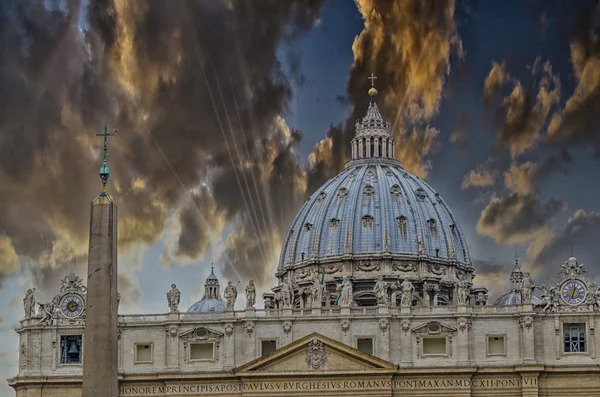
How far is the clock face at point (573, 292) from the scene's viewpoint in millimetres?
104625

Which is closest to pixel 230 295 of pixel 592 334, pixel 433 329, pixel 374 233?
pixel 433 329

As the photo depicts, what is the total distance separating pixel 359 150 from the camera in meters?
162

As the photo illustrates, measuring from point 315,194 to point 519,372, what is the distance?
59640 mm

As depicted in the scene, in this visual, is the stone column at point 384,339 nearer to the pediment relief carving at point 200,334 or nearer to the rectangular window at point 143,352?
the pediment relief carving at point 200,334

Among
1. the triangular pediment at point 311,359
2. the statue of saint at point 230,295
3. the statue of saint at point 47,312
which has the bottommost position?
the triangular pediment at point 311,359

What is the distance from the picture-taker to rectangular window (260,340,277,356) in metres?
108

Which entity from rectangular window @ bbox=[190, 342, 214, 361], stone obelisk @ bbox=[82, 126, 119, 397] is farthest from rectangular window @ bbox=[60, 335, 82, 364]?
stone obelisk @ bbox=[82, 126, 119, 397]

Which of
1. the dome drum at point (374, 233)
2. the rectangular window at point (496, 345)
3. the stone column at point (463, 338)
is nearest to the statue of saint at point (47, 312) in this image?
the stone column at point (463, 338)

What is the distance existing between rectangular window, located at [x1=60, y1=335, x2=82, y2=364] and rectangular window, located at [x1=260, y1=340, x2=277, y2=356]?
46.8ft

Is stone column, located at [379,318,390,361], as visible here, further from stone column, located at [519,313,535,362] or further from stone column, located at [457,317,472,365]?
stone column, located at [519,313,535,362]

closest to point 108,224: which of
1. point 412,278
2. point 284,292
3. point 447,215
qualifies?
point 284,292

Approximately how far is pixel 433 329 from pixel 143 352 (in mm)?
21915

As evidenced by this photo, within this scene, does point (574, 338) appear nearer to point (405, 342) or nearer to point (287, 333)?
point (405, 342)

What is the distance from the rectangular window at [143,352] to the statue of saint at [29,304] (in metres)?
8.63
